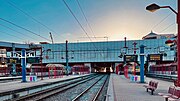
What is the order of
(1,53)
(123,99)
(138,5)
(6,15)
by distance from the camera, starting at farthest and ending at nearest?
1. (1,53)
2. (138,5)
3. (6,15)
4. (123,99)

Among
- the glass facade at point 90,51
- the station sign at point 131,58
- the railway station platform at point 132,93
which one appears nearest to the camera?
the railway station platform at point 132,93

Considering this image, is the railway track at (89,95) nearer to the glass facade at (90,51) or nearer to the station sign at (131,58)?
the station sign at (131,58)

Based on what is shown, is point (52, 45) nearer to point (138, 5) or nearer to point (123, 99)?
point (138, 5)

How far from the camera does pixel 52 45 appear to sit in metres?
95.6

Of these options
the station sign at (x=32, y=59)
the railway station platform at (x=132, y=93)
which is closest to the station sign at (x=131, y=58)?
the railway station platform at (x=132, y=93)

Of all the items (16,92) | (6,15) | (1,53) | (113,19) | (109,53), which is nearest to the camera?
(16,92)

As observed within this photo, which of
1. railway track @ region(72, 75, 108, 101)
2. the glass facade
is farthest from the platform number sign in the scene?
the glass facade

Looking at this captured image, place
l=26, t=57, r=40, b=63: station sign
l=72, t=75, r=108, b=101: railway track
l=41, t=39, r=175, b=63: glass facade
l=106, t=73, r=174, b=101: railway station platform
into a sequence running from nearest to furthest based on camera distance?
1. l=106, t=73, r=174, b=101: railway station platform
2. l=72, t=75, r=108, b=101: railway track
3. l=26, t=57, r=40, b=63: station sign
4. l=41, t=39, r=175, b=63: glass facade

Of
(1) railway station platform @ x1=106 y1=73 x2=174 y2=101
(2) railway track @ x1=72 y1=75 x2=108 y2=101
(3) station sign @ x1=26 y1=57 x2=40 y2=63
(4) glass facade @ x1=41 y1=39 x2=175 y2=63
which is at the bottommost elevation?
(2) railway track @ x1=72 y1=75 x2=108 y2=101

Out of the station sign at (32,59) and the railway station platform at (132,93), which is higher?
the station sign at (32,59)

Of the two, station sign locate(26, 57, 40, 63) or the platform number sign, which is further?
station sign locate(26, 57, 40, 63)

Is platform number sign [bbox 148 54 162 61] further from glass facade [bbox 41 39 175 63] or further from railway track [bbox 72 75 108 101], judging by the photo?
glass facade [bbox 41 39 175 63]

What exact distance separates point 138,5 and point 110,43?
73913 mm

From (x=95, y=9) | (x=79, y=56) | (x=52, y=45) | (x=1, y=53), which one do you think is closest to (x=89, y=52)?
(x=79, y=56)
